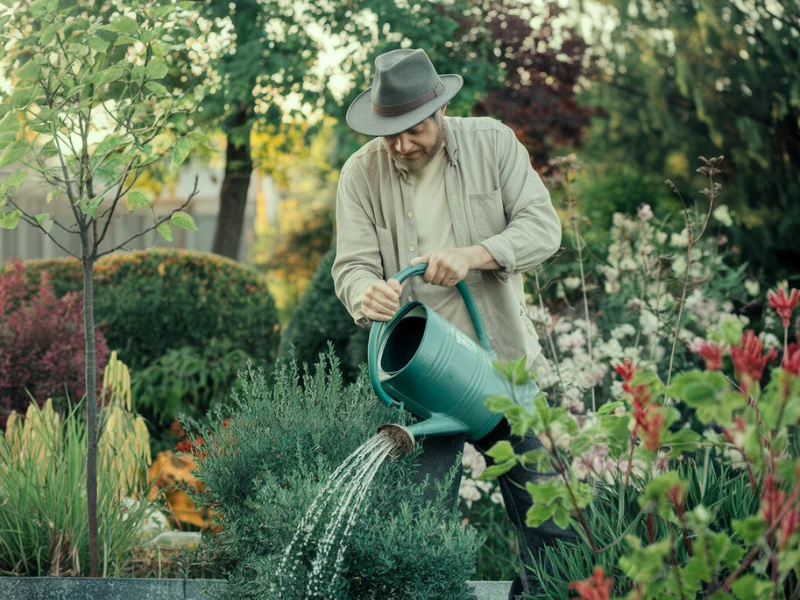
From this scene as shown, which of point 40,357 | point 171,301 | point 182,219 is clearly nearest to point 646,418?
point 182,219

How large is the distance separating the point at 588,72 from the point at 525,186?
603 centimetres

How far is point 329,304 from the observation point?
5.32 meters

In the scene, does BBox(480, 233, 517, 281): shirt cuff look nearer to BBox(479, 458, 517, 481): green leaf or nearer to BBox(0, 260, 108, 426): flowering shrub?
BBox(479, 458, 517, 481): green leaf

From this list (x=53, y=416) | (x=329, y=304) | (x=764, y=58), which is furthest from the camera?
(x=764, y=58)

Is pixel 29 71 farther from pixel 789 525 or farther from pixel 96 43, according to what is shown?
pixel 789 525

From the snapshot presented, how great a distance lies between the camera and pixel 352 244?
2.71m

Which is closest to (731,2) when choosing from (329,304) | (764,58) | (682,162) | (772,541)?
(764,58)

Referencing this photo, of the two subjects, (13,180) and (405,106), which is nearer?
(405,106)

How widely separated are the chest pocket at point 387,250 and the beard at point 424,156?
7.5 inches

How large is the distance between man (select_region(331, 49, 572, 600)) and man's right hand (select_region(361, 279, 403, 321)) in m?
0.14

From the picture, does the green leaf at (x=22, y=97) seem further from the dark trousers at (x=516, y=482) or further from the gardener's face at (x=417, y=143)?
the dark trousers at (x=516, y=482)

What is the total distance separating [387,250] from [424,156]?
285 millimetres

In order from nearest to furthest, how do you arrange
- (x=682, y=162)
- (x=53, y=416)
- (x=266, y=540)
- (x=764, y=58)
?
(x=266, y=540) < (x=53, y=416) < (x=764, y=58) < (x=682, y=162)

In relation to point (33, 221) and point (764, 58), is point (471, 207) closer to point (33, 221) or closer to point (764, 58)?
point (33, 221)
